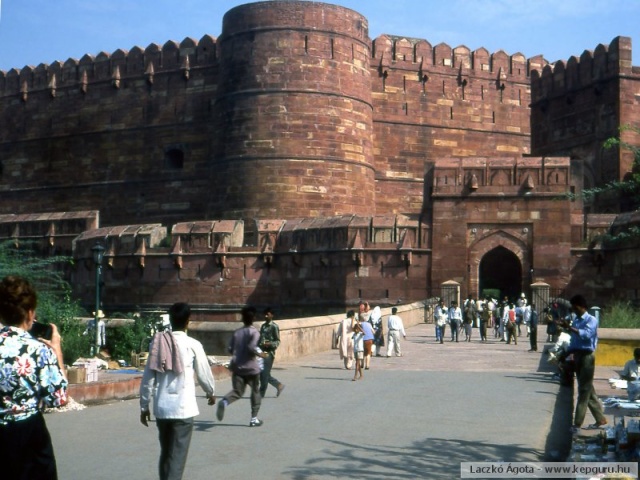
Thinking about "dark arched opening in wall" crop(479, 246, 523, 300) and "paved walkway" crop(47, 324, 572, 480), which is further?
"dark arched opening in wall" crop(479, 246, 523, 300)

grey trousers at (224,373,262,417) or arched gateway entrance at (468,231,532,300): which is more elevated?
arched gateway entrance at (468,231,532,300)

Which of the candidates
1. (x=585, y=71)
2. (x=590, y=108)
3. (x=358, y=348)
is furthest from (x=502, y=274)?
(x=358, y=348)

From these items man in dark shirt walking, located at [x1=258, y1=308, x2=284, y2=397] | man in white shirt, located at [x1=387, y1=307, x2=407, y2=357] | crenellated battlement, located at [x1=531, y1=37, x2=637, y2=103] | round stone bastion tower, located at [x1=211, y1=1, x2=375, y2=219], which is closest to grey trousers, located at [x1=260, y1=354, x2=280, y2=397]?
man in dark shirt walking, located at [x1=258, y1=308, x2=284, y2=397]

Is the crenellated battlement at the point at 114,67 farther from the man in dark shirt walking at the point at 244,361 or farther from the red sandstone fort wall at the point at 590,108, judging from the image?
the man in dark shirt walking at the point at 244,361

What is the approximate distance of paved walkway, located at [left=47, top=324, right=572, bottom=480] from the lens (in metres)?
5.99

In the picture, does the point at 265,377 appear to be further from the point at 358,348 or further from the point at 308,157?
the point at 308,157

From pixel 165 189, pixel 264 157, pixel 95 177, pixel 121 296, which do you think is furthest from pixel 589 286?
pixel 95 177

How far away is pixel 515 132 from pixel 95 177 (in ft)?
40.5

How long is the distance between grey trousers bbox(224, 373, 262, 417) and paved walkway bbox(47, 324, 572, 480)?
17 centimetres

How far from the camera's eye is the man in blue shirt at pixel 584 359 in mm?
7199

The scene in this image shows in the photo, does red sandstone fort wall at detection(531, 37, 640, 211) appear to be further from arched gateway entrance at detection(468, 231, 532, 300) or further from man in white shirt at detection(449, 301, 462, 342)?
man in white shirt at detection(449, 301, 462, 342)

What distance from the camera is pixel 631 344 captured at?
12.2m

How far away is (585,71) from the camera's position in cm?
2650

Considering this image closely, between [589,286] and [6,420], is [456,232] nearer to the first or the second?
[589,286]
